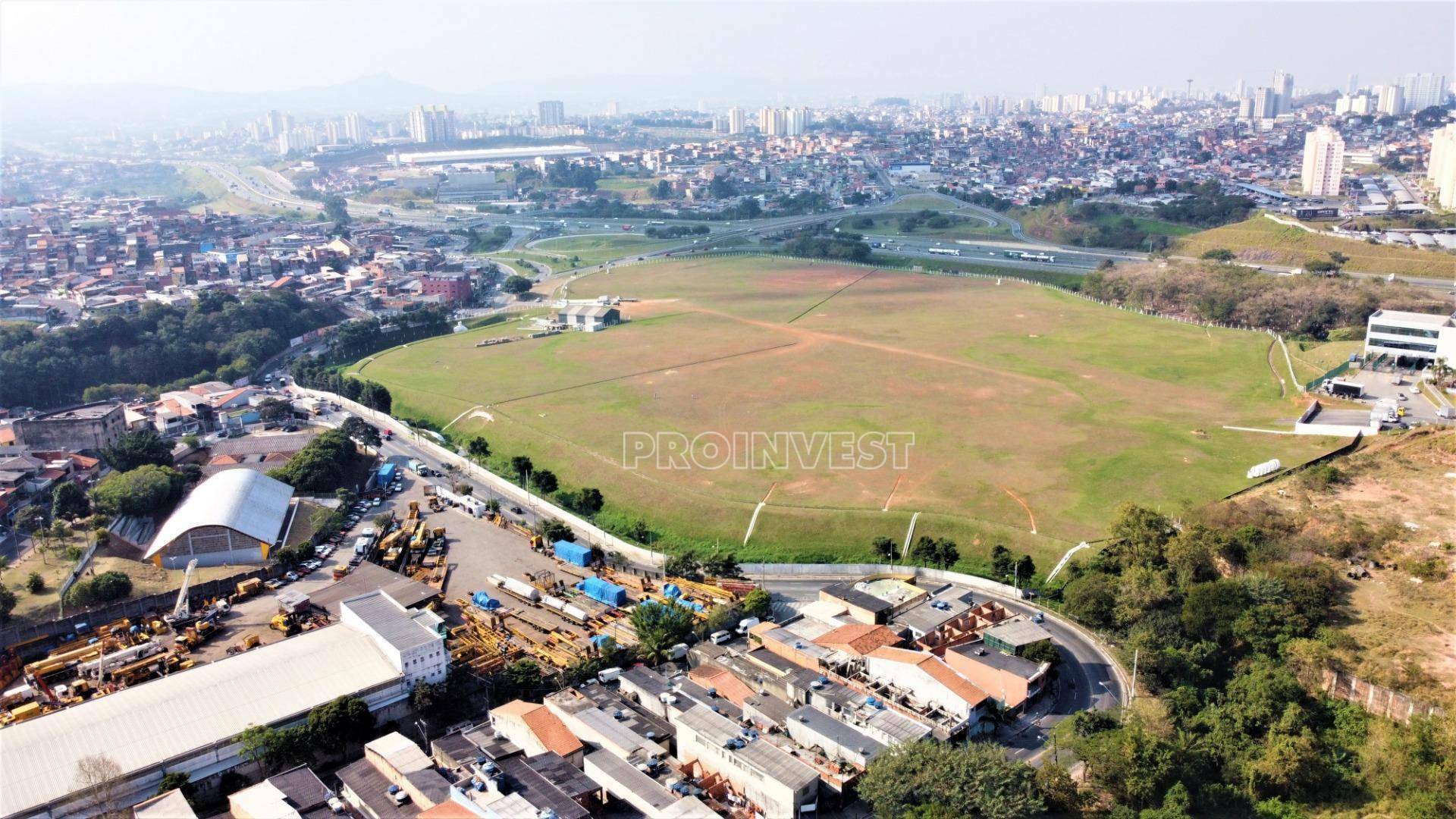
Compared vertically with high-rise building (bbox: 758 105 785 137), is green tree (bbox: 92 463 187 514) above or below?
below

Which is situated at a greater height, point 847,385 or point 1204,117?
point 1204,117

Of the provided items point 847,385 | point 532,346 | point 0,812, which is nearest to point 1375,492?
point 847,385

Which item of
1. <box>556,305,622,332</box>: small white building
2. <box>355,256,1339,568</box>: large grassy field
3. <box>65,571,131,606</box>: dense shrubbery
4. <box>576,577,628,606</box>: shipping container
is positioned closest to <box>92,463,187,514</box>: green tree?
<box>65,571,131,606</box>: dense shrubbery

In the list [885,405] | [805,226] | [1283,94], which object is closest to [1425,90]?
[1283,94]

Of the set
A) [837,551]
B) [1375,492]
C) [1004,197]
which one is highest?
[1004,197]

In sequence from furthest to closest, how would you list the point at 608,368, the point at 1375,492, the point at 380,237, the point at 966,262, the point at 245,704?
the point at 380,237 → the point at 966,262 → the point at 608,368 → the point at 1375,492 → the point at 245,704

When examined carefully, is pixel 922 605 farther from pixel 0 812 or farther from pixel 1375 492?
pixel 0 812

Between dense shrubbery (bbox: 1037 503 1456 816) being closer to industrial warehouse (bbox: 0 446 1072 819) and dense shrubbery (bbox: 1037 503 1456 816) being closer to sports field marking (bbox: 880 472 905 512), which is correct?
industrial warehouse (bbox: 0 446 1072 819)
